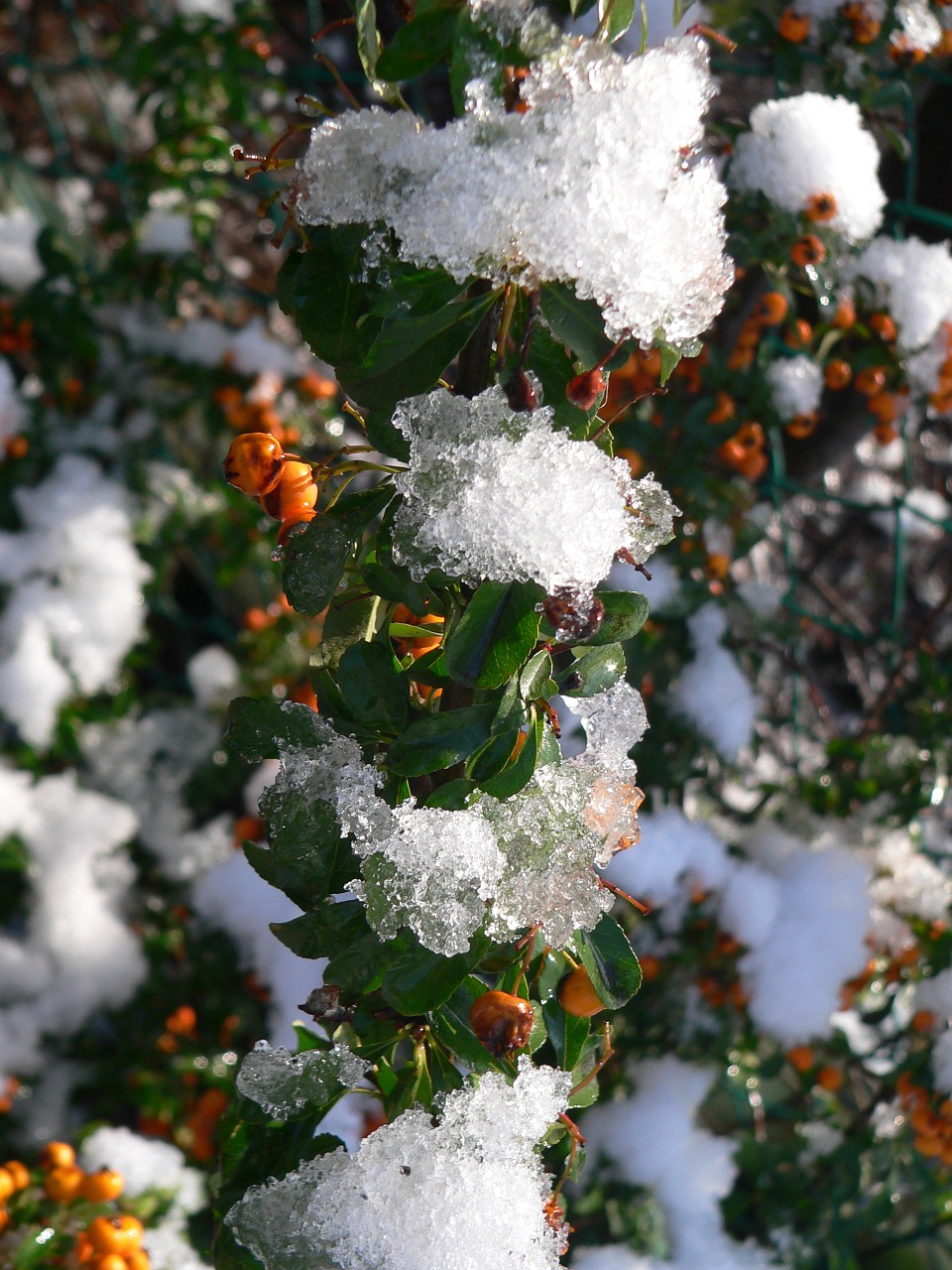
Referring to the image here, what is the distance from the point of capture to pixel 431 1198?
534 mm

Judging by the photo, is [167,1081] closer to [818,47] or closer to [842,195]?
[842,195]

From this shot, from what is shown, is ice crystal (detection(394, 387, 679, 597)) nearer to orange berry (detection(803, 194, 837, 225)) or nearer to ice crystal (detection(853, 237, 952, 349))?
orange berry (detection(803, 194, 837, 225))

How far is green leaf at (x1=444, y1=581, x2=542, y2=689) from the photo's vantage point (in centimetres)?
46

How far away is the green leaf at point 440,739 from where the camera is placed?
496mm

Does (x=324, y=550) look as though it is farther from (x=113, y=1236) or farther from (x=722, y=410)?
(x=722, y=410)

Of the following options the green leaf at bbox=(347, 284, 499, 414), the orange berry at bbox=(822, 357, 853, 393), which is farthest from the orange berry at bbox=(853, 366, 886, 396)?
the green leaf at bbox=(347, 284, 499, 414)

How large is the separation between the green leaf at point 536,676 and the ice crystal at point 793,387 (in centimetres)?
87

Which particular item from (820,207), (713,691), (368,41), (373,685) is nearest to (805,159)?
(820,207)

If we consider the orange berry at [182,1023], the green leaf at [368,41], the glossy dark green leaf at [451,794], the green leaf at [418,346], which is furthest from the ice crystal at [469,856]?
the orange berry at [182,1023]

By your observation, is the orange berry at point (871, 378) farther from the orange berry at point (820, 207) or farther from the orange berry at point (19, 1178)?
the orange berry at point (19, 1178)

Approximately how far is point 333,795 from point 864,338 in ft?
3.36

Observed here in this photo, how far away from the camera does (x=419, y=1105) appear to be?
574 millimetres

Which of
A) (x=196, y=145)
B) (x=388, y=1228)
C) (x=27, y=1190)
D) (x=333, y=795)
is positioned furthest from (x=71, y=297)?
(x=388, y=1228)

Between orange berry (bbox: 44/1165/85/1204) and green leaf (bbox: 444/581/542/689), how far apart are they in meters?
0.77
